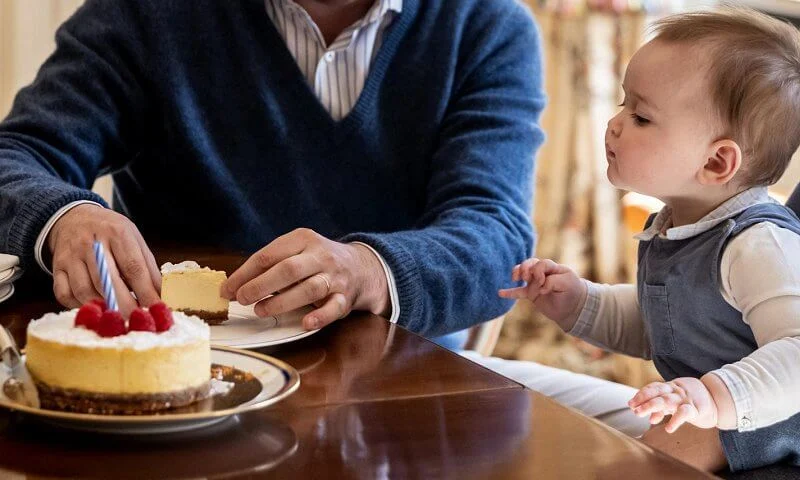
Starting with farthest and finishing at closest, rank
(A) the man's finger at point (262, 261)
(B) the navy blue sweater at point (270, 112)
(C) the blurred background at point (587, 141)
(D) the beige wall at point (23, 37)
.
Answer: (C) the blurred background at point (587, 141) → (D) the beige wall at point (23, 37) → (B) the navy blue sweater at point (270, 112) → (A) the man's finger at point (262, 261)

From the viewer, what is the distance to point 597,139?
357cm

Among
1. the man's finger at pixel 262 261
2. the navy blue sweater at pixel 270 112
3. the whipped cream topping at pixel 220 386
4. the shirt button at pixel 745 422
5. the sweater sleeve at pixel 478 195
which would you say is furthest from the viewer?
the navy blue sweater at pixel 270 112

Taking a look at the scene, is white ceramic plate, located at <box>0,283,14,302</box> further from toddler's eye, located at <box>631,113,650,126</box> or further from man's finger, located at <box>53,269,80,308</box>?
toddler's eye, located at <box>631,113,650,126</box>

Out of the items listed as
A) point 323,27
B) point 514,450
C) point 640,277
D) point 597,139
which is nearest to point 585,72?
point 597,139

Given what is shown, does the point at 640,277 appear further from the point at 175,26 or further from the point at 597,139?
the point at 597,139

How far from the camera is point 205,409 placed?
2.59 ft

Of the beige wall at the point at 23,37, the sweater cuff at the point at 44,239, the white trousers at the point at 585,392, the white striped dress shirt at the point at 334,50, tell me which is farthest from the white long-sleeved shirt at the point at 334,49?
the beige wall at the point at 23,37

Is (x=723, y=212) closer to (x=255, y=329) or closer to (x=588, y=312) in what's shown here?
(x=588, y=312)

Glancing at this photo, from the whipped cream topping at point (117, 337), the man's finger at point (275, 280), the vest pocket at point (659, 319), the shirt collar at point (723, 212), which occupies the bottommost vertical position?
the vest pocket at point (659, 319)

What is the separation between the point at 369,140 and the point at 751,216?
2.52 ft

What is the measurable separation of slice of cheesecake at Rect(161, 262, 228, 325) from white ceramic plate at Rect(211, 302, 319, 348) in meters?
0.02

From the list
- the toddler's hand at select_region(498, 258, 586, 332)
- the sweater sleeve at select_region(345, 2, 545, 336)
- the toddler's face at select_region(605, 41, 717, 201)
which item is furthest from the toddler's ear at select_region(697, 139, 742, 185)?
the sweater sleeve at select_region(345, 2, 545, 336)

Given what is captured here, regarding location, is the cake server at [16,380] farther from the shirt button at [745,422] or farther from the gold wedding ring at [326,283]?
the shirt button at [745,422]

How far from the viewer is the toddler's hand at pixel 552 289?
58.6 inches
